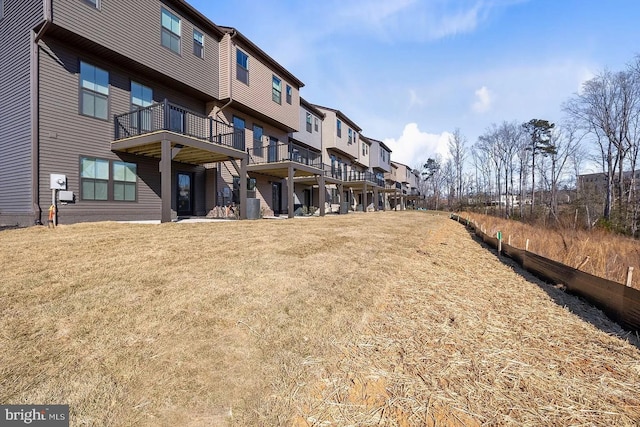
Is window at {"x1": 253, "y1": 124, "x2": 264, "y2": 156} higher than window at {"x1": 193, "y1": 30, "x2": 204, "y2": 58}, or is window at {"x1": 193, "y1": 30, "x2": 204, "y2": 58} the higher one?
window at {"x1": 193, "y1": 30, "x2": 204, "y2": 58}

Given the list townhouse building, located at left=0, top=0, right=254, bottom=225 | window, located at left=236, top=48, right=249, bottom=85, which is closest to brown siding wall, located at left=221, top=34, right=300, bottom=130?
window, located at left=236, top=48, right=249, bottom=85

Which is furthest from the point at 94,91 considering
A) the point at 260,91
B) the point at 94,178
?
the point at 260,91

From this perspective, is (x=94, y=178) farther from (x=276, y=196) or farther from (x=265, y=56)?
(x=276, y=196)

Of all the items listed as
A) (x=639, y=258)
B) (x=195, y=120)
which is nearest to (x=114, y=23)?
(x=195, y=120)

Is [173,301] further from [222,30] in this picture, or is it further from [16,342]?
[222,30]

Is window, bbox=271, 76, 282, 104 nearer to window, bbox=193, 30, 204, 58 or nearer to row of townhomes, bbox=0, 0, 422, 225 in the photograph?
row of townhomes, bbox=0, 0, 422, 225

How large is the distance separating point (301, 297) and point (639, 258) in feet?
26.7

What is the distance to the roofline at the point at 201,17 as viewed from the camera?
11797mm

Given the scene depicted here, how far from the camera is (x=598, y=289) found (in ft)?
12.3

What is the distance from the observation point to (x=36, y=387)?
6.07ft

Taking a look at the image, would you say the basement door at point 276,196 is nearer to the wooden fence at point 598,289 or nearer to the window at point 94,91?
the window at point 94,91

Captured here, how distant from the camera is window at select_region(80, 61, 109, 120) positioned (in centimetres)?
964

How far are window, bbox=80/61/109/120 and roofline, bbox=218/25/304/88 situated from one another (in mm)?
6199

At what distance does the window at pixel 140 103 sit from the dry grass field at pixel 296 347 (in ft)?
24.8
